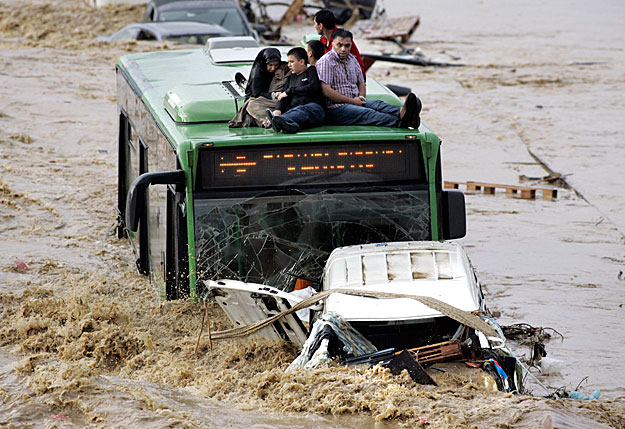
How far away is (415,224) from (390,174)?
49cm

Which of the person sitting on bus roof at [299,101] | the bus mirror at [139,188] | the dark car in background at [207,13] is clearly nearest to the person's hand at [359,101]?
the person sitting on bus roof at [299,101]

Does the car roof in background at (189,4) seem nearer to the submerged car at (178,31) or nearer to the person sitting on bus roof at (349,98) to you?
the submerged car at (178,31)

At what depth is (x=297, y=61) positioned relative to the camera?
900 cm

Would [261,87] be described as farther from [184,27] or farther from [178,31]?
[184,27]

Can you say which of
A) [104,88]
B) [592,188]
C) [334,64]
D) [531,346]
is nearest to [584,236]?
[592,188]

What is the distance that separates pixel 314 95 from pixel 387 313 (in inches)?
102

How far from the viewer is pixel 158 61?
456 inches

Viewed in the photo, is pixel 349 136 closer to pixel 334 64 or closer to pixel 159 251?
pixel 334 64

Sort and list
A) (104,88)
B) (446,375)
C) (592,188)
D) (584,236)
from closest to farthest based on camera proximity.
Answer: (446,375) < (584,236) < (592,188) < (104,88)

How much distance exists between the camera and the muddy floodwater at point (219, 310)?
20.9 ft

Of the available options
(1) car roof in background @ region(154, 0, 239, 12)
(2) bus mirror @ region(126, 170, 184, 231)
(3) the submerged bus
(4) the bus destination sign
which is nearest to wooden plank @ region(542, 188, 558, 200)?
(3) the submerged bus

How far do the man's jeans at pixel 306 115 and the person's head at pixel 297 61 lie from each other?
0.46 metres

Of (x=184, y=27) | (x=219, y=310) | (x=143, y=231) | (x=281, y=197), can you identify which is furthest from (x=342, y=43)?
(x=184, y=27)

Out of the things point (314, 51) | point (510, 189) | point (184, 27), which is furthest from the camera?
point (184, 27)
